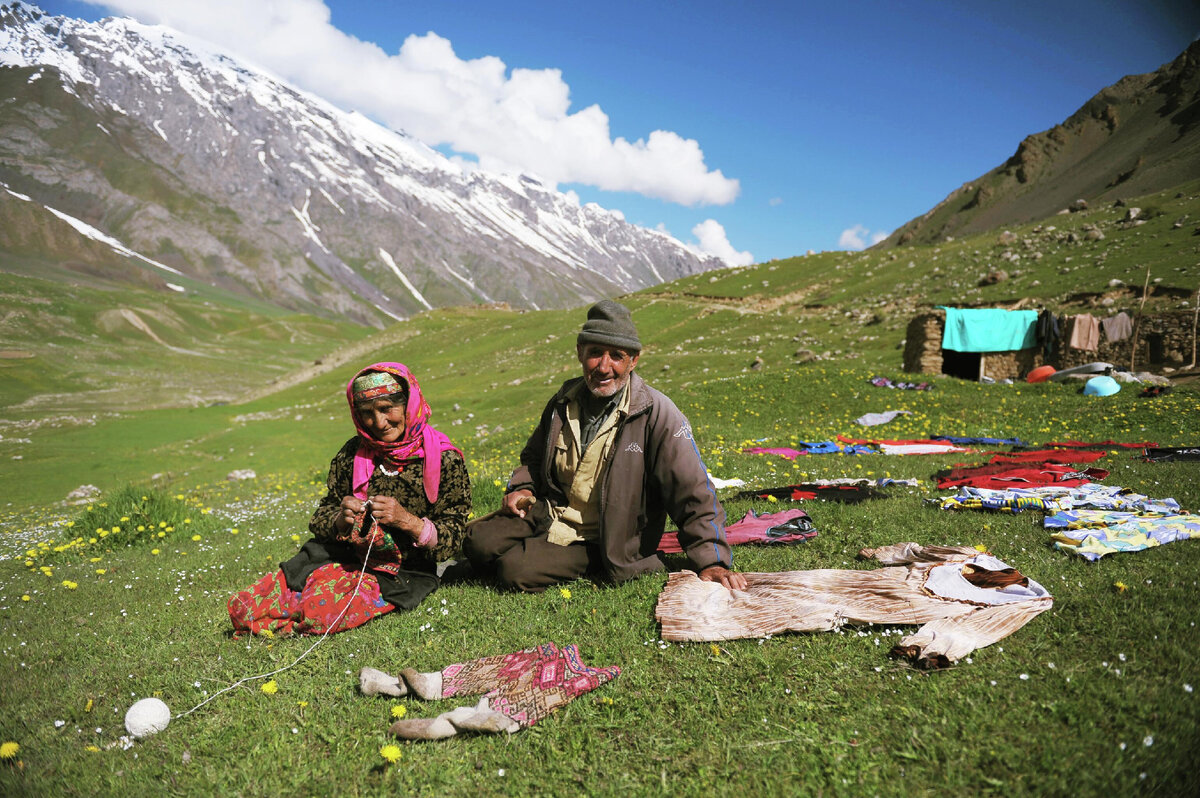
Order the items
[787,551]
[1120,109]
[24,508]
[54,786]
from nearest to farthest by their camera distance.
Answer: [54,786] → [787,551] → [24,508] → [1120,109]

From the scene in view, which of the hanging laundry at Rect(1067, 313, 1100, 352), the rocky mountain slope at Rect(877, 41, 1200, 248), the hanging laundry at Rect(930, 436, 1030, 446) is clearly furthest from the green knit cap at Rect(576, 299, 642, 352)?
the rocky mountain slope at Rect(877, 41, 1200, 248)

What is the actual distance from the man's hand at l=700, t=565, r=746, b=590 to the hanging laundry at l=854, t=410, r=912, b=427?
12.3m

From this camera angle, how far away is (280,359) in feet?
372

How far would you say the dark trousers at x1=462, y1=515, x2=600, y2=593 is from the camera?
529 cm

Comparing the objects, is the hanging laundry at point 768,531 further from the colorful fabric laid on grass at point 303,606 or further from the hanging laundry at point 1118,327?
the hanging laundry at point 1118,327

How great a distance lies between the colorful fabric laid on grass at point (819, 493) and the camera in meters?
7.52

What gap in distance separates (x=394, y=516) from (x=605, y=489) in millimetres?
1746

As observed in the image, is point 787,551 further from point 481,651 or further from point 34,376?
point 34,376

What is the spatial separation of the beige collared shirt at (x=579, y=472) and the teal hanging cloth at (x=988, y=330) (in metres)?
21.0

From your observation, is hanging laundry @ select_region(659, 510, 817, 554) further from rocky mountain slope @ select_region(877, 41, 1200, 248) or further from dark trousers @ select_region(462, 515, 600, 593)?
rocky mountain slope @ select_region(877, 41, 1200, 248)

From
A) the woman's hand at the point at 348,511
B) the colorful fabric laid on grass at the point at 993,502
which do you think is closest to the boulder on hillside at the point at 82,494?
the woman's hand at the point at 348,511

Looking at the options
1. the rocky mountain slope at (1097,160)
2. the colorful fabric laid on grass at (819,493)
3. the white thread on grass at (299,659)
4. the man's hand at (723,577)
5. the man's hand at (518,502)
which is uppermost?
the rocky mountain slope at (1097,160)

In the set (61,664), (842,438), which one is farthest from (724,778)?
(842,438)

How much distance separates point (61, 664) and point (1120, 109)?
581 ft
